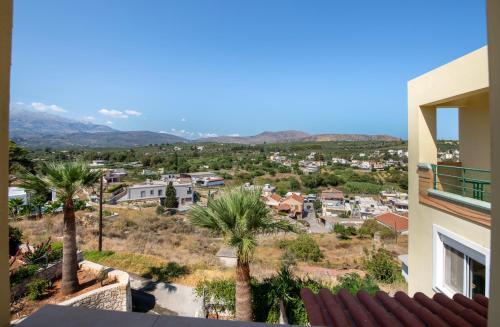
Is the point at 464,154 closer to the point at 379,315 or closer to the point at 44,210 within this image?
the point at 379,315

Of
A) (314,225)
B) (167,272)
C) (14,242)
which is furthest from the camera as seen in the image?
(314,225)

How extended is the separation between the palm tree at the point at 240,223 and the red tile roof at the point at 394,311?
2846 millimetres

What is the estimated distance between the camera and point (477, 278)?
403 centimetres

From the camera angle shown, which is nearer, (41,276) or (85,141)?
(41,276)

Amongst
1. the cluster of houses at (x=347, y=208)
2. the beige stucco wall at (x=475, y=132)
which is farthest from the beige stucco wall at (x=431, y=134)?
the cluster of houses at (x=347, y=208)

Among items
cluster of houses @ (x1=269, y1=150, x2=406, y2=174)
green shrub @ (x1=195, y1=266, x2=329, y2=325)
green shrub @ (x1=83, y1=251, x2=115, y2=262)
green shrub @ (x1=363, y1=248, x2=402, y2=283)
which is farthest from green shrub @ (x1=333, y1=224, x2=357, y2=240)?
cluster of houses @ (x1=269, y1=150, x2=406, y2=174)

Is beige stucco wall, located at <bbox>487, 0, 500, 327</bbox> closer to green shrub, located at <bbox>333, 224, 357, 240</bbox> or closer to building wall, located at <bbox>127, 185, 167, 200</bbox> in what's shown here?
green shrub, located at <bbox>333, 224, 357, 240</bbox>

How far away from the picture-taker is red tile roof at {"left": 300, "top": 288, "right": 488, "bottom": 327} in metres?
2.43

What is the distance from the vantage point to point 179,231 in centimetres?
2242

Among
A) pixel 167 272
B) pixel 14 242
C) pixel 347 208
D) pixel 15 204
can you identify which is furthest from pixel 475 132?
pixel 347 208

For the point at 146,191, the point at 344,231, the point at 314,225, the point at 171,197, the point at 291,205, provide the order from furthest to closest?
the point at 146,191, the point at 171,197, the point at 291,205, the point at 314,225, the point at 344,231

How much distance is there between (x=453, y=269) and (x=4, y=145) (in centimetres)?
586

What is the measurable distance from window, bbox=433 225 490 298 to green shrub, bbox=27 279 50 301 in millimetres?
9768

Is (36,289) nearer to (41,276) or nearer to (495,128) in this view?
(41,276)
